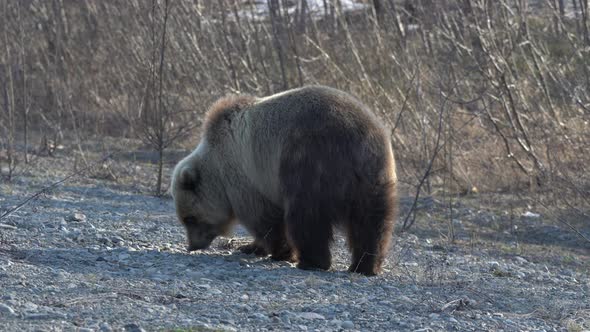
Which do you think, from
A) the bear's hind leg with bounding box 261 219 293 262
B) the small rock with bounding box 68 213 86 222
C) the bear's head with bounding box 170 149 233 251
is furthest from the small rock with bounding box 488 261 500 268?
the small rock with bounding box 68 213 86 222

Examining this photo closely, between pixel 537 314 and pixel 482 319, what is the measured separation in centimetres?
63

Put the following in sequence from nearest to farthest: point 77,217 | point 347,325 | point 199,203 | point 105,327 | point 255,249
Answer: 1. point 105,327
2. point 347,325
3. point 255,249
4. point 199,203
5. point 77,217

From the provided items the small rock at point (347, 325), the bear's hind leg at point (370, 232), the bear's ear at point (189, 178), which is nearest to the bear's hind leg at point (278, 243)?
the bear's hind leg at point (370, 232)

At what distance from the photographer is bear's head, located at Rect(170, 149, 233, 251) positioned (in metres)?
9.64

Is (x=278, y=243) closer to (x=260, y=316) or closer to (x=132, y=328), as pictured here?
(x=260, y=316)

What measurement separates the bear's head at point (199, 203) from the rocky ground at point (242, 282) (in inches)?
7.4

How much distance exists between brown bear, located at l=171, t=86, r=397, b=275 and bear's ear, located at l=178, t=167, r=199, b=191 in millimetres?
265

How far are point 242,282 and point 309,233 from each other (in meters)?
0.78

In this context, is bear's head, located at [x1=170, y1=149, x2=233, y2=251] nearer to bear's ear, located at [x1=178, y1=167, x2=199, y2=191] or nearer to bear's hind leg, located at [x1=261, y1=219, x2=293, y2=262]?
bear's ear, located at [x1=178, y1=167, x2=199, y2=191]

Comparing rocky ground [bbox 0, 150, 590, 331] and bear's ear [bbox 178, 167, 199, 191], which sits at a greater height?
bear's ear [bbox 178, 167, 199, 191]

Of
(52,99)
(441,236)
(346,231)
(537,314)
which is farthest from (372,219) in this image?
(52,99)

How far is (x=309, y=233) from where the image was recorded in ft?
28.0

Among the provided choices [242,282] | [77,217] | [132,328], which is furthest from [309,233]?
[77,217]

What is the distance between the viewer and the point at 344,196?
8453mm
